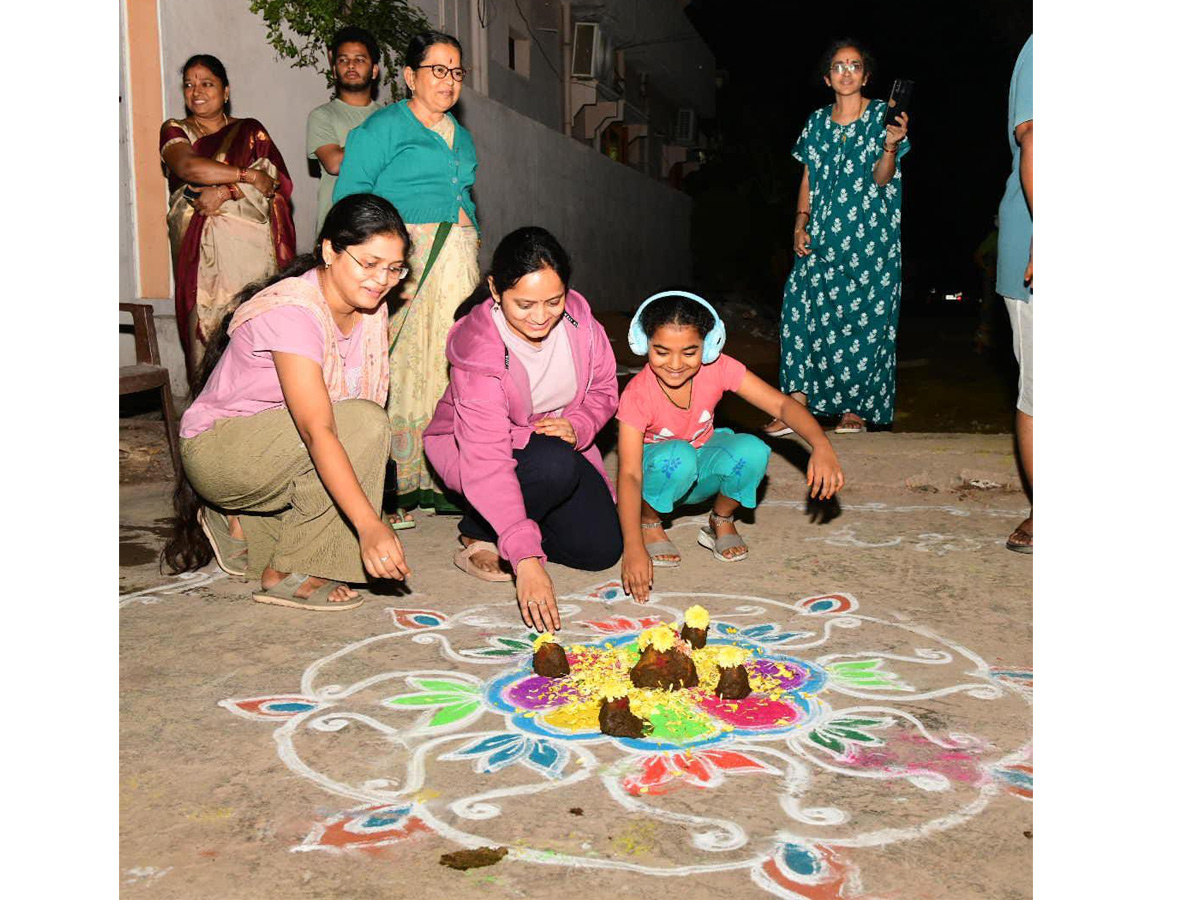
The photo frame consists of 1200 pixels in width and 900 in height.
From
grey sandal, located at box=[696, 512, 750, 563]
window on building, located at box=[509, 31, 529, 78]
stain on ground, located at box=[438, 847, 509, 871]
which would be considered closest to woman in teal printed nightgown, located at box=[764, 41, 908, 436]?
grey sandal, located at box=[696, 512, 750, 563]

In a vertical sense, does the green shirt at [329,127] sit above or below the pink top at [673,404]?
above

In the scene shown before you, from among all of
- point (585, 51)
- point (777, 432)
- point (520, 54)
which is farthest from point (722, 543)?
point (585, 51)

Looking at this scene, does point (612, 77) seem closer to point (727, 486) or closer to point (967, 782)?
point (727, 486)

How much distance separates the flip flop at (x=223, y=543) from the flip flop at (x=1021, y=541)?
2.43m

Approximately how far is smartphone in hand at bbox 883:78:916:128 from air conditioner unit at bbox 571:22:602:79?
31.0ft

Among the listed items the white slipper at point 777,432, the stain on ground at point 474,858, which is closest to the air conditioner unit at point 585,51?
the white slipper at point 777,432

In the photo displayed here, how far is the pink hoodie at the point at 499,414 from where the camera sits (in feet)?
9.26

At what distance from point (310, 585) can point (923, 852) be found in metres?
1.91

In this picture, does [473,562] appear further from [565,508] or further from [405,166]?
[405,166]

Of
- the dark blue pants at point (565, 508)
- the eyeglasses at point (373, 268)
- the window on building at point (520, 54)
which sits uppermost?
the window on building at point (520, 54)

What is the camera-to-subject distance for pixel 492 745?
6.92 feet

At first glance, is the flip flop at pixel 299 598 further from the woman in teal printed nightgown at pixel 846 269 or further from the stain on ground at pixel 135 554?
the woman in teal printed nightgown at pixel 846 269

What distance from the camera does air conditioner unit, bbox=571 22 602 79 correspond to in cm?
1339
